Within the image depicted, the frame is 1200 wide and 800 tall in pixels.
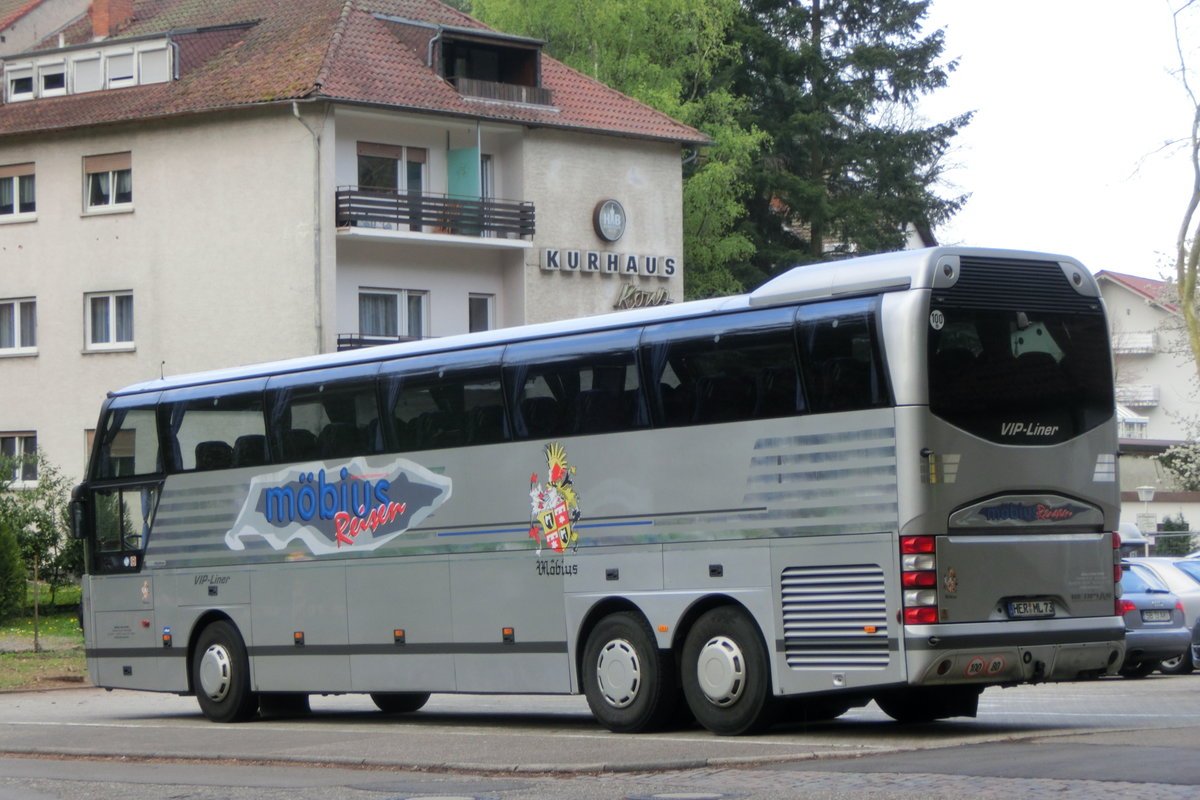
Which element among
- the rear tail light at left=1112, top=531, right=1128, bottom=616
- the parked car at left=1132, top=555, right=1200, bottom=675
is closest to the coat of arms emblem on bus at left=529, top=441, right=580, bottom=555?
the rear tail light at left=1112, top=531, right=1128, bottom=616

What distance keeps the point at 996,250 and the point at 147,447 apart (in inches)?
427

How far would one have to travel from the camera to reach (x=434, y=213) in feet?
138

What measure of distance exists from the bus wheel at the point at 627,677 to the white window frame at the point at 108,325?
98.1 feet

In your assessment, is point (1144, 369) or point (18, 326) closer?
point (18, 326)

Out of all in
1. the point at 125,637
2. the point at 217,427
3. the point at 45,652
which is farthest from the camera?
the point at 45,652

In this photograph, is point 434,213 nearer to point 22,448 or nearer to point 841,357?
point 22,448

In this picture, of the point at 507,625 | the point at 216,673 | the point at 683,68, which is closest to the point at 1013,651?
the point at 507,625

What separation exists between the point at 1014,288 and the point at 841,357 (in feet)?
5.09

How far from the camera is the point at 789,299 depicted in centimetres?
1474

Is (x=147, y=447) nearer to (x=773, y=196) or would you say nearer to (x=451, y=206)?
(x=451, y=206)

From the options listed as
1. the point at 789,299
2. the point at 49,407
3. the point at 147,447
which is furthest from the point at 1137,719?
the point at 49,407

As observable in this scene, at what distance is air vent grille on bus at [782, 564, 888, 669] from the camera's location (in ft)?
45.4

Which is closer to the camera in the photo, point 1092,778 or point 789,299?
point 1092,778

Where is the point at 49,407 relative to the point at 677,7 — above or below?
below
